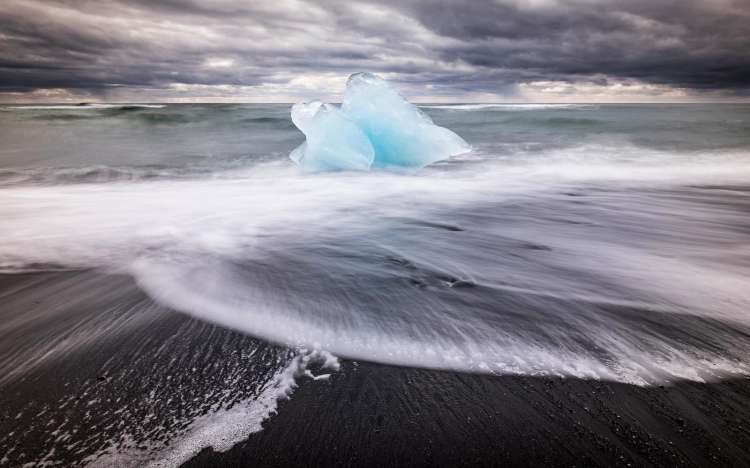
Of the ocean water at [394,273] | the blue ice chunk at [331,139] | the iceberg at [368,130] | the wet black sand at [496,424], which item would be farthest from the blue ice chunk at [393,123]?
the wet black sand at [496,424]

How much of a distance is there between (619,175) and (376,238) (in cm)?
677

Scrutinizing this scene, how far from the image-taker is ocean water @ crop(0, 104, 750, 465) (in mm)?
1796

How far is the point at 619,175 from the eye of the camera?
8406 millimetres

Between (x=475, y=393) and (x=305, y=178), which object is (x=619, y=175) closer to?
(x=305, y=178)

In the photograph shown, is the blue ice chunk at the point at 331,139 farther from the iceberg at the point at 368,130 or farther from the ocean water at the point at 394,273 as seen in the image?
the ocean water at the point at 394,273

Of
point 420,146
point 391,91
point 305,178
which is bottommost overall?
point 305,178

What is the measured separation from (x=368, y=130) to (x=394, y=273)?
588 centimetres

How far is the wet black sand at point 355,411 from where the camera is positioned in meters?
1.30

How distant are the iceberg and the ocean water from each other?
33.5 inches

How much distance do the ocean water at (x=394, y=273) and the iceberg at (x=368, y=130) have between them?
0.85 metres

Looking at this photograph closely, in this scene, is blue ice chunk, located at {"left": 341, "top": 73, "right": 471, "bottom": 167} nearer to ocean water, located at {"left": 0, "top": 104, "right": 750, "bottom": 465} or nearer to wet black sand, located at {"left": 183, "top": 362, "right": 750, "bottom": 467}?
ocean water, located at {"left": 0, "top": 104, "right": 750, "bottom": 465}

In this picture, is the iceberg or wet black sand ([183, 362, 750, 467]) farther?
the iceberg

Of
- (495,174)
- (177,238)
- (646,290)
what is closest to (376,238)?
(177,238)

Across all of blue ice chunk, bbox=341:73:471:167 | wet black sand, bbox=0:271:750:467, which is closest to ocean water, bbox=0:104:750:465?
wet black sand, bbox=0:271:750:467
